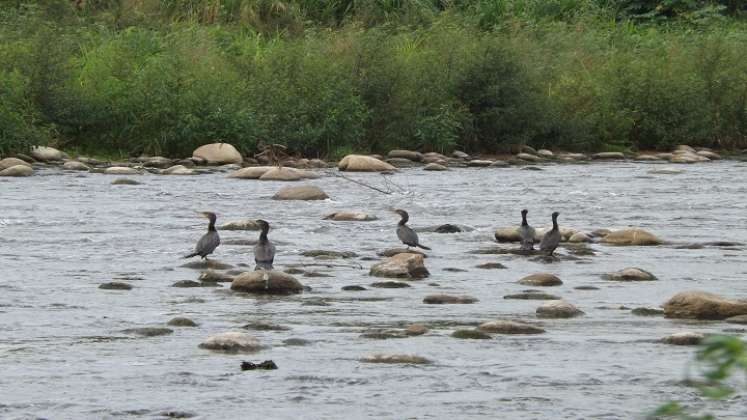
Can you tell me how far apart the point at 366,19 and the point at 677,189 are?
1441cm

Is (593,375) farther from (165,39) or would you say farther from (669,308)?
(165,39)

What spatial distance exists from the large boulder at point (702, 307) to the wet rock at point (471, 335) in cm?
154

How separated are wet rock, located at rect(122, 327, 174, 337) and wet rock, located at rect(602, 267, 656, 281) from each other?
4.13 metres

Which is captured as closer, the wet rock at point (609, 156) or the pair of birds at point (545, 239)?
the pair of birds at point (545, 239)

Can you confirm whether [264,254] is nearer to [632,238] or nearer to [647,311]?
[647,311]

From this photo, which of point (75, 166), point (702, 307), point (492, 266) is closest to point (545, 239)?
point (492, 266)

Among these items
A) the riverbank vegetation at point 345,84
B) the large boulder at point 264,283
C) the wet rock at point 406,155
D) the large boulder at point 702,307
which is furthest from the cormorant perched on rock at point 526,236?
the wet rock at point 406,155

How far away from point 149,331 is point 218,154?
1488 centimetres

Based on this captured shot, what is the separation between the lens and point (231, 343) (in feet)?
25.8

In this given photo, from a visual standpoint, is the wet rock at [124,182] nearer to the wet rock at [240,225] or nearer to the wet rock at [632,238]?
the wet rock at [240,225]

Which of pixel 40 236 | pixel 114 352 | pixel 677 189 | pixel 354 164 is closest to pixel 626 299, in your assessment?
pixel 114 352

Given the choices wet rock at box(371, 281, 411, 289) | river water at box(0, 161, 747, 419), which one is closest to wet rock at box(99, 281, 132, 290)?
river water at box(0, 161, 747, 419)

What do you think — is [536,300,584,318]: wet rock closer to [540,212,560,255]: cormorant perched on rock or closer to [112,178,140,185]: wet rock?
[540,212,560,255]: cormorant perched on rock

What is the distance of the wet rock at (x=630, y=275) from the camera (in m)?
11.1
